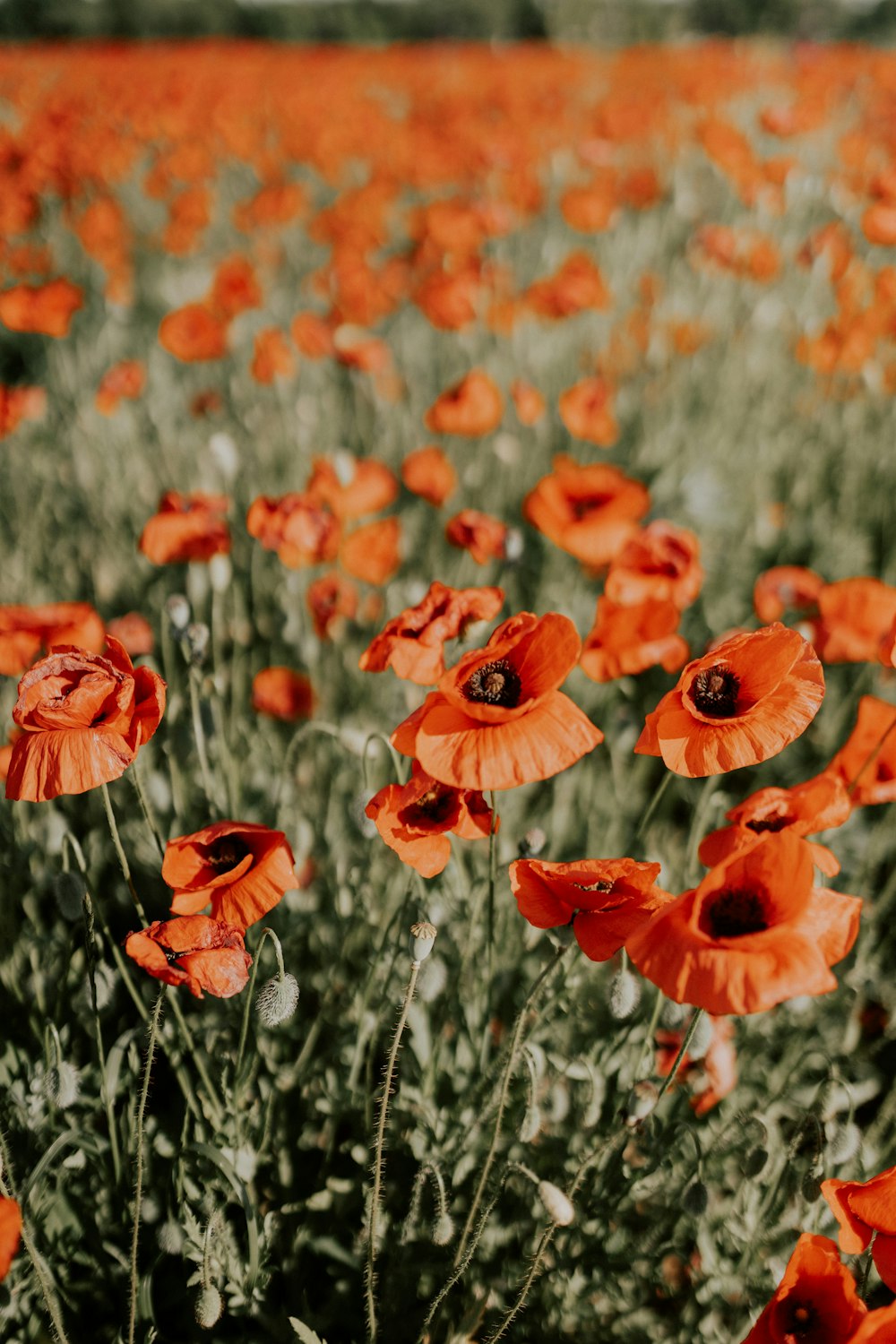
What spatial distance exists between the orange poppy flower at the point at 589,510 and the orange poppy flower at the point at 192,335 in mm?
1561

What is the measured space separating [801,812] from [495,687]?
49 centimetres

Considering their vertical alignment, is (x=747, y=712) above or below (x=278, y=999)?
above

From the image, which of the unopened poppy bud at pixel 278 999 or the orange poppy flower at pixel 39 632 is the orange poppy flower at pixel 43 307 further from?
the unopened poppy bud at pixel 278 999

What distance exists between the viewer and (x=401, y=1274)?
1487 mm

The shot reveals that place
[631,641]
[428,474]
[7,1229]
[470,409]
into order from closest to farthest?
[7,1229] → [631,641] → [428,474] → [470,409]

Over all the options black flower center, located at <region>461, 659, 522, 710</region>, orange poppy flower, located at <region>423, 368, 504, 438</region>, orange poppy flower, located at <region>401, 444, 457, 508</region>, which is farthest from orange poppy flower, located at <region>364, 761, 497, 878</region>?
orange poppy flower, located at <region>423, 368, 504, 438</region>

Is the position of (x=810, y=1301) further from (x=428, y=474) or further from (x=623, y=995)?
(x=428, y=474)

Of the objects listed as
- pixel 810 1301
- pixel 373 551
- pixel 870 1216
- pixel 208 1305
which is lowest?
pixel 208 1305

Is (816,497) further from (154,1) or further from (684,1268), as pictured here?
(154,1)

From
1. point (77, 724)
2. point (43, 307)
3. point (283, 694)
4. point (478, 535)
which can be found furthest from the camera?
point (43, 307)

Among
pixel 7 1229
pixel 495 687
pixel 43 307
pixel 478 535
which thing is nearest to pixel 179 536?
pixel 478 535

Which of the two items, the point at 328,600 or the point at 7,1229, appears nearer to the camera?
the point at 7,1229

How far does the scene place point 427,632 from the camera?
1417 millimetres

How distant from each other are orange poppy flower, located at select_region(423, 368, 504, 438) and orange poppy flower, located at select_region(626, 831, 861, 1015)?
6.21 ft
